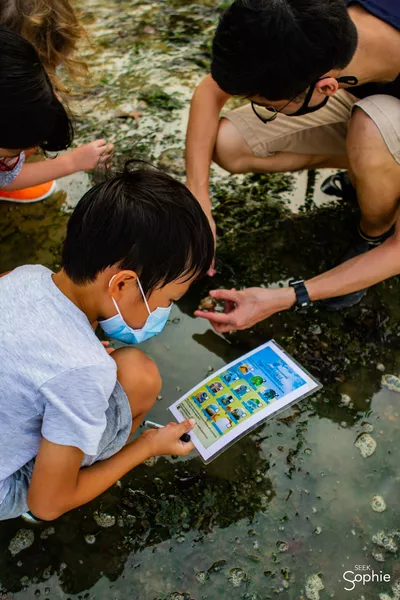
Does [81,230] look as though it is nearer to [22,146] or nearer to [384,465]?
[22,146]

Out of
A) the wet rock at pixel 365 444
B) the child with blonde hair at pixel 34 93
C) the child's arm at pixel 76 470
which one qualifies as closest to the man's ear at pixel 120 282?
the child's arm at pixel 76 470

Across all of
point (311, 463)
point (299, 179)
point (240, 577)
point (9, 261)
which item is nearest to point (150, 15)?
point (299, 179)

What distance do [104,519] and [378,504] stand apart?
0.85 m

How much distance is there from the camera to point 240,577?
1497 mm

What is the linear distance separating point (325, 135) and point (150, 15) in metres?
2.13

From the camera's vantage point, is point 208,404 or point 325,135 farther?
point 325,135

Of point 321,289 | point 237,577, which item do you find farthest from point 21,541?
point 321,289

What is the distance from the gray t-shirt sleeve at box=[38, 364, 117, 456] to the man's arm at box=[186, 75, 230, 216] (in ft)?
3.52

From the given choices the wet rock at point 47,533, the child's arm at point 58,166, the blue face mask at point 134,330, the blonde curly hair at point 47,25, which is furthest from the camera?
the child's arm at point 58,166

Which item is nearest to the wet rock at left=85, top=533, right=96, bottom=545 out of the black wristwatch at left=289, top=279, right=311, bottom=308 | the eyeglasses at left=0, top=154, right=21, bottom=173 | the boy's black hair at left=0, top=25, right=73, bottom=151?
the black wristwatch at left=289, top=279, right=311, bottom=308

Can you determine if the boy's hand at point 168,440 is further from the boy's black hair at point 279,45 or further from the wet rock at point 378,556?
the boy's black hair at point 279,45

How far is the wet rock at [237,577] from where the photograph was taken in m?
1.49

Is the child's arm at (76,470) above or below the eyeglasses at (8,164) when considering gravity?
below

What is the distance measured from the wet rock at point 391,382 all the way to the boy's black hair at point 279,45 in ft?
3.41
